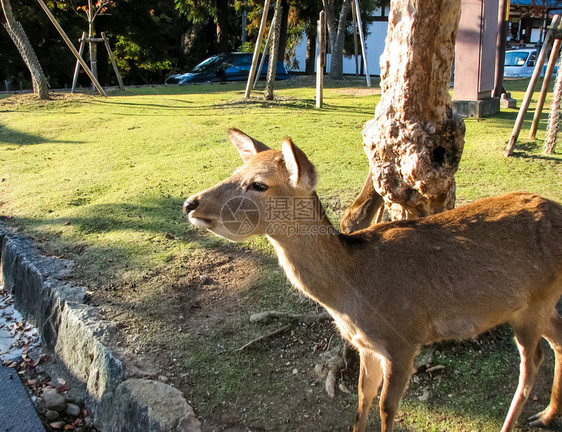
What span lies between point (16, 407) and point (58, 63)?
22.4 meters

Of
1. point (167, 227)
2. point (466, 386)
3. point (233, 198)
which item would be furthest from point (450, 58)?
point (167, 227)

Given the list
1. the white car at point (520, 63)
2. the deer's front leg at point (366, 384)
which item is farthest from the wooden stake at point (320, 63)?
the white car at point (520, 63)

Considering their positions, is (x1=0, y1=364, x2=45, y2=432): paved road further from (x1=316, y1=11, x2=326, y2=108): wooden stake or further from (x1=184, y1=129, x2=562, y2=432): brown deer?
(x1=316, y1=11, x2=326, y2=108): wooden stake

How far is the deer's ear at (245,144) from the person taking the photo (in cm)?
312

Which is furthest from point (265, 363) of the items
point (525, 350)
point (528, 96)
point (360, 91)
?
point (360, 91)

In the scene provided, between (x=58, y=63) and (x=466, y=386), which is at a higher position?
(x=58, y=63)

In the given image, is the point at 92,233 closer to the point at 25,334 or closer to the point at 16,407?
the point at 25,334

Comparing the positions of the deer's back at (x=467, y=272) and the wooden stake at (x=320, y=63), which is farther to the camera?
the wooden stake at (x=320, y=63)

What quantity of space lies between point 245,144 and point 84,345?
2.08m

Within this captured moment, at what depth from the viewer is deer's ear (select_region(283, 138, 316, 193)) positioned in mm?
2533

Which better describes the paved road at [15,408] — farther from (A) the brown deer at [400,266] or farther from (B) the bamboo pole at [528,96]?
(B) the bamboo pole at [528,96]

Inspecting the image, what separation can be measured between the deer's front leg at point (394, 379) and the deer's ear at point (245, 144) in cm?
143

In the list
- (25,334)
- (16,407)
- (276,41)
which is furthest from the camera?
(276,41)

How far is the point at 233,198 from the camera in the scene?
107 inches
